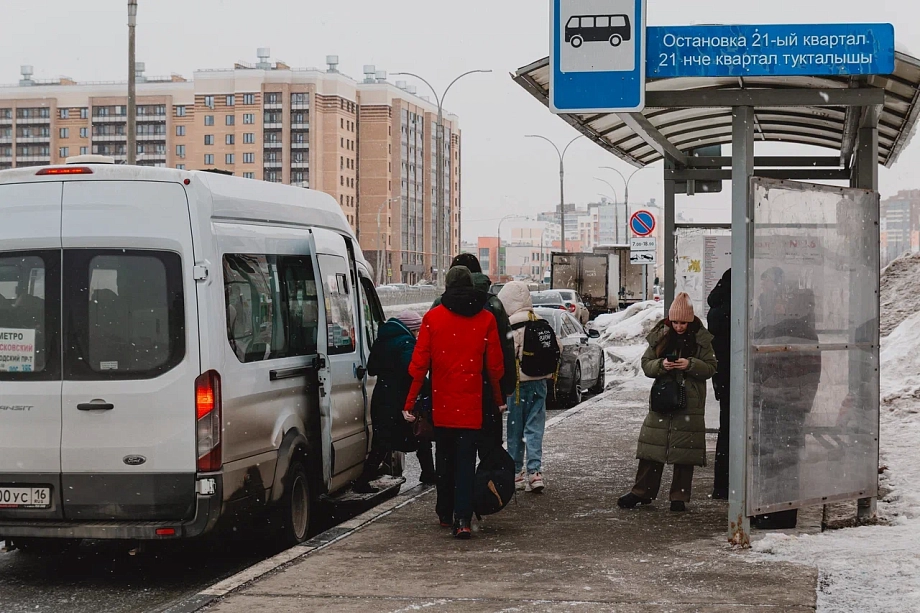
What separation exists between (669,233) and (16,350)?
758cm

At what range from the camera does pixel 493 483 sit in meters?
8.07

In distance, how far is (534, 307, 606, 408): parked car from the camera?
62.7 ft

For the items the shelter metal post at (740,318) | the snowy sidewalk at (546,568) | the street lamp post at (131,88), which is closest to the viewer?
the snowy sidewalk at (546,568)

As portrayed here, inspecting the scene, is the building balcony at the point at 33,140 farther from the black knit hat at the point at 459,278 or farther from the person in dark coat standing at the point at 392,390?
the black knit hat at the point at 459,278

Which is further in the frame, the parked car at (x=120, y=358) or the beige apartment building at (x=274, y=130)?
the beige apartment building at (x=274, y=130)

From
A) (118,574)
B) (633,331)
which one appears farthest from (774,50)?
(633,331)

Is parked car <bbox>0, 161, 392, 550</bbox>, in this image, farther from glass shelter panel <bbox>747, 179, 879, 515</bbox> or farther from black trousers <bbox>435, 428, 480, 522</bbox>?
glass shelter panel <bbox>747, 179, 879, 515</bbox>

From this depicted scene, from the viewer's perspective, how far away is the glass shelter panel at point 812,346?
7273 millimetres

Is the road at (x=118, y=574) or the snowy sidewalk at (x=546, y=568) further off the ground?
the snowy sidewalk at (x=546, y=568)

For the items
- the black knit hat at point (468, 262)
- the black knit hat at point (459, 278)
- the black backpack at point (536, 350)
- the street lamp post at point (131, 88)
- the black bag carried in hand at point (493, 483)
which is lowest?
the black bag carried in hand at point (493, 483)

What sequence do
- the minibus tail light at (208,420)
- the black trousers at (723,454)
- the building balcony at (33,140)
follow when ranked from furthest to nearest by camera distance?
the building balcony at (33,140) < the black trousers at (723,454) < the minibus tail light at (208,420)

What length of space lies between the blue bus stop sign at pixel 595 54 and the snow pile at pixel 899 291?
11161 mm

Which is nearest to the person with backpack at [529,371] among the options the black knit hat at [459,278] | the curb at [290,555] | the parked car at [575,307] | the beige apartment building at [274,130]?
the curb at [290,555]

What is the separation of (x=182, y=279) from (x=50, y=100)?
163826 millimetres
